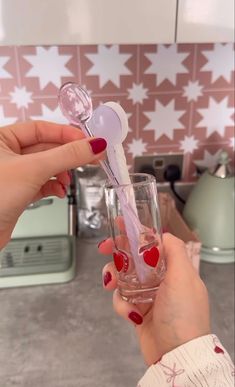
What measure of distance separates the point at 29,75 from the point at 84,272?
1.78ft

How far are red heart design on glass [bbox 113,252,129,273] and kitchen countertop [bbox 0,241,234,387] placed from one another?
10.0 inches

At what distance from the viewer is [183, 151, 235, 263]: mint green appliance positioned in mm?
1122

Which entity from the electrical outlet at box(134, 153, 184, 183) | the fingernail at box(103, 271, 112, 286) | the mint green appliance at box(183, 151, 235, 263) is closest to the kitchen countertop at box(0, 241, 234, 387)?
the mint green appliance at box(183, 151, 235, 263)

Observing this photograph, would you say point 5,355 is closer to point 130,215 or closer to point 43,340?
point 43,340

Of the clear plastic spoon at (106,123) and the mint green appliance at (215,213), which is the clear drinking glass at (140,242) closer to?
the clear plastic spoon at (106,123)

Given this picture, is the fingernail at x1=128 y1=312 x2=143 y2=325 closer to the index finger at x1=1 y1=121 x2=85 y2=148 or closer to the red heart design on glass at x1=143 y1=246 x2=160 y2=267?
the red heart design on glass at x1=143 y1=246 x2=160 y2=267

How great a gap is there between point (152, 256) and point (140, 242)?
3 centimetres

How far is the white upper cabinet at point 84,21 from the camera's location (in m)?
0.73

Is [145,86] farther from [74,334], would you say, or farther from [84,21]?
[74,334]

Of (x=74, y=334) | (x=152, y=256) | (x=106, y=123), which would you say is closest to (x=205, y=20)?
(x=106, y=123)

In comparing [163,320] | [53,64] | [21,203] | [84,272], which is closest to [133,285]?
[163,320]

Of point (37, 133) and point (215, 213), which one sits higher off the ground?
point (37, 133)

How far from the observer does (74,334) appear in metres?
0.92

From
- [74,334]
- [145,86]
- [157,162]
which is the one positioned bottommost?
[74,334]
